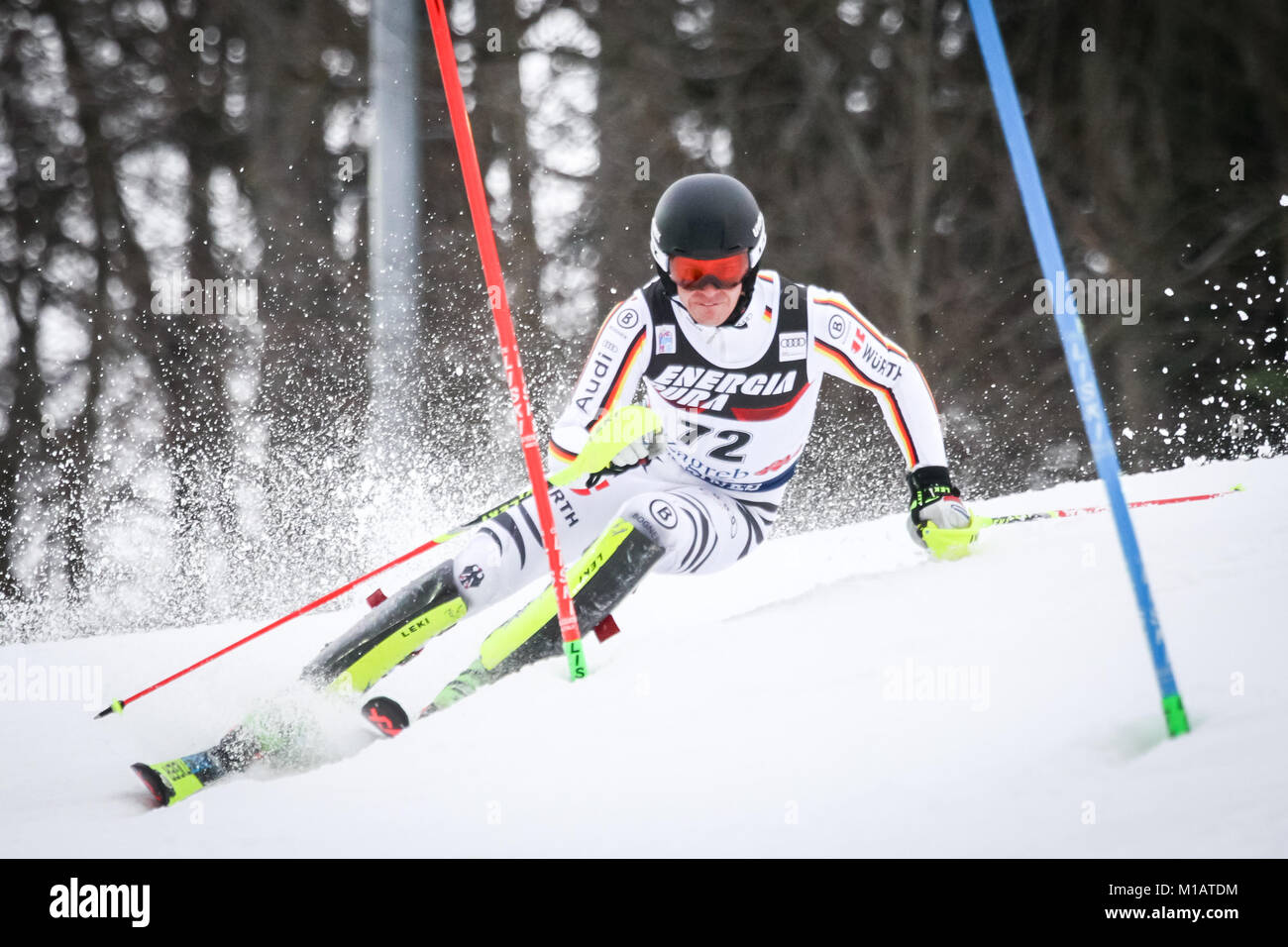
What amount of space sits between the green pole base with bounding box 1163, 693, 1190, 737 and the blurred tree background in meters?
10.2

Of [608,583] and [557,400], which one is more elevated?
[557,400]

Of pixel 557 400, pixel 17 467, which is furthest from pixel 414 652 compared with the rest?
pixel 17 467

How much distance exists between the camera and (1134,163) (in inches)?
498

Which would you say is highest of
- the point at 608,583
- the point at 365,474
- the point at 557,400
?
the point at 557,400

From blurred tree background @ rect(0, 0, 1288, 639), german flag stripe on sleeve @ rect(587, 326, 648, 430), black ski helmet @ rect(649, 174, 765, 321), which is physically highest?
blurred tree background @ rect(0, 0, 1288, 639)

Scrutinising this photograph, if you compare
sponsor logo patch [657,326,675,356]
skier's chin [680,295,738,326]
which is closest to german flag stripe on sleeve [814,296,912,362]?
skier's chin [680,295,738,326]

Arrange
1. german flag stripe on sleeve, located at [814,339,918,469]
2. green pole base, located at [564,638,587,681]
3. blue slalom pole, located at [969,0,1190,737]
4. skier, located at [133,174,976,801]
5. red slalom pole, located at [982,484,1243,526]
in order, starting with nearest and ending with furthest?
blue slalom pole, located at [969,0,1190,737] → green pole base, located at [564,638,587,681] → skier, located at [133,174,976,801] → red slalom pole, located at [982,484,1243,526] → german flag stripe on sleeve, located at [814,339,918,469]

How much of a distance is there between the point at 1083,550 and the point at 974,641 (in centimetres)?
67

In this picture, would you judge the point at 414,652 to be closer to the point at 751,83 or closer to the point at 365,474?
the point at 365,474

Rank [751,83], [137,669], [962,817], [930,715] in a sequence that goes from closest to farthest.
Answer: [962,817]
[930,715]
[137,669]
[751,83]

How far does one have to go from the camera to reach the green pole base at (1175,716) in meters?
1.84

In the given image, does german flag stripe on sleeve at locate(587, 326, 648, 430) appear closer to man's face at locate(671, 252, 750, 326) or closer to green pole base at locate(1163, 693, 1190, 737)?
man's face at locate(671, 252, 750, 326)

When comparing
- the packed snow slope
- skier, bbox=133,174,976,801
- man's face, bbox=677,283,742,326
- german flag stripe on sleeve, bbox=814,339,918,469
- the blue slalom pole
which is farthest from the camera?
german flag stripe on sleeve, bbox=814,339,918,469

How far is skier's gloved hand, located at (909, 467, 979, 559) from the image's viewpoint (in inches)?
125
